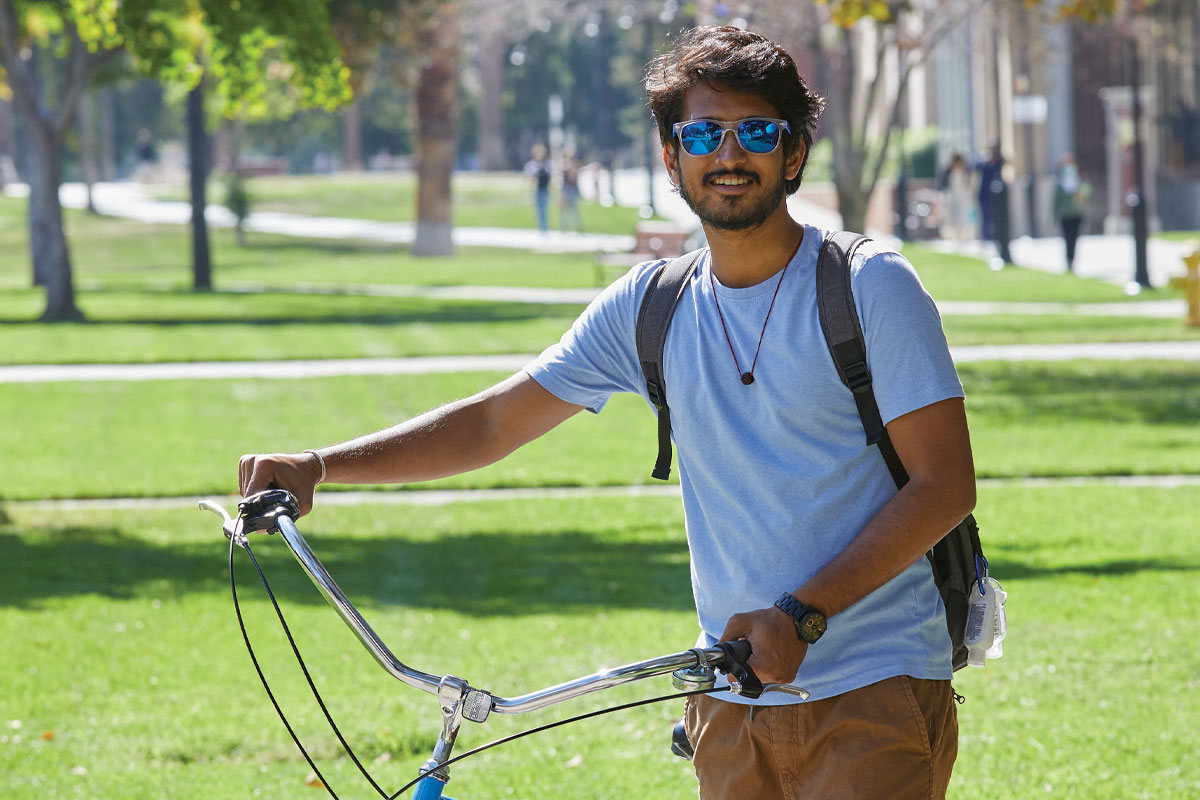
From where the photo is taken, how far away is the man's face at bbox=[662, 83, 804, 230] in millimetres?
2861

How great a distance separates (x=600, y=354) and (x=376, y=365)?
Result: 48.0 feet

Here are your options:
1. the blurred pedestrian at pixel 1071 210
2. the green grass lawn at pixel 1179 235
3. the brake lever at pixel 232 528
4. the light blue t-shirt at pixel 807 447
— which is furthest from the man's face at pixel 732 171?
the green grass lawn at pixel 1179 235

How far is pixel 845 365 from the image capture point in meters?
2.79

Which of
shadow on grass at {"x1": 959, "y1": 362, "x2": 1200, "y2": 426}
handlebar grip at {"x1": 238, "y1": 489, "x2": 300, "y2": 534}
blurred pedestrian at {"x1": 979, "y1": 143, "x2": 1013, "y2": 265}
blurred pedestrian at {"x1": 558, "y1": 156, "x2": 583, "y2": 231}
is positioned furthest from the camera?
blurred pedestrian at {"x1": 558, "y1": 156, "x2": 583, "y2": 231}

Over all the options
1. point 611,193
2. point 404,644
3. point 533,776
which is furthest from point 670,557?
point 611,193

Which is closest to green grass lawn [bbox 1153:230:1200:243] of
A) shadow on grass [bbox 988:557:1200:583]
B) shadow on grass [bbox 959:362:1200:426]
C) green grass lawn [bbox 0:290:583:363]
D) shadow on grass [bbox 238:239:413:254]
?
green grass lawn [bbox 0:290:583:363]

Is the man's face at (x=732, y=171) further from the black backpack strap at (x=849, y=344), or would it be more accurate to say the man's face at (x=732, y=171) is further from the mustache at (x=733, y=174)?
the black backpack strap at (x=849, y=344)

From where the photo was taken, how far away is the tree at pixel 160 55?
12594mm

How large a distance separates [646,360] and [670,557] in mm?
6034

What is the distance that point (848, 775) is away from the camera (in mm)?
2832

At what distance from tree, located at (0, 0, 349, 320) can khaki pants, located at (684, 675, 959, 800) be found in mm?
9993

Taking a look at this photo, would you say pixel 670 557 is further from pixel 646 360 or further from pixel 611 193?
pixel 611 193

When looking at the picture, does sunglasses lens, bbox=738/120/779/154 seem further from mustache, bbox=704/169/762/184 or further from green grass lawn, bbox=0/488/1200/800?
green grass lawn, bbox=0/488/1200/800

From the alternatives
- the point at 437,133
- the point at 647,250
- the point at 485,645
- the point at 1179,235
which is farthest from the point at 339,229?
the point at 485,645
